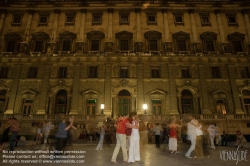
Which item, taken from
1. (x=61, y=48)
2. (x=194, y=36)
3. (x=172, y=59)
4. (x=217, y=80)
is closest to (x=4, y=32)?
(x=61, y=48)

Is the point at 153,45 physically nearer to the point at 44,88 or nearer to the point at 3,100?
the point at 44,88

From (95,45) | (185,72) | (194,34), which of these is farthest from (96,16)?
(185,72)

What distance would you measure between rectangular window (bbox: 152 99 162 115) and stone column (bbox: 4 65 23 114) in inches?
753

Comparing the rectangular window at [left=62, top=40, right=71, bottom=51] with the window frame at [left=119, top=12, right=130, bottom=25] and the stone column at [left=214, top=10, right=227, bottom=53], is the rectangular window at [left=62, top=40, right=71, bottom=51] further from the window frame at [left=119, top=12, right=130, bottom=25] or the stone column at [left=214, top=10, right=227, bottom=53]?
the stone column at [left=214, top=10, right=227, bottom=53]

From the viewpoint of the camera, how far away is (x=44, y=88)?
27062 millimetres

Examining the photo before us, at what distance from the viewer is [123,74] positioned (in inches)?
1104

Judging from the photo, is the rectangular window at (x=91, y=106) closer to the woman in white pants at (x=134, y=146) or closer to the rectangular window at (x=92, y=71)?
the rectangular window at (x=92, y=71)

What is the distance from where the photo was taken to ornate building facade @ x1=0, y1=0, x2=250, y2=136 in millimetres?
26562

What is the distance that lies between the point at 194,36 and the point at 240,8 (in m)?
10.2

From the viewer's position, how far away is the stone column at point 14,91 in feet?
85.6

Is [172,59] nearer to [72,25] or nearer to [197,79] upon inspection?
[197,79]

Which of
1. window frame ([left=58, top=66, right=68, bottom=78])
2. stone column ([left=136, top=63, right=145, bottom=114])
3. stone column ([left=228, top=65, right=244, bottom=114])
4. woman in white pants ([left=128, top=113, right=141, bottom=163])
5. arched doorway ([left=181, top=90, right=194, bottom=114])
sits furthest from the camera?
window frame ([left=58, top=66, right=68, bottom=78])

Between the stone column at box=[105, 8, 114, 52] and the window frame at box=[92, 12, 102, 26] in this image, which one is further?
the window frame at box=[92, 12, 102, 26]

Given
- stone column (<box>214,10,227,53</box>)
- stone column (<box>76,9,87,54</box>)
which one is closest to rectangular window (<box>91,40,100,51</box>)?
stone column (<box>76,9,87,54</box>)
